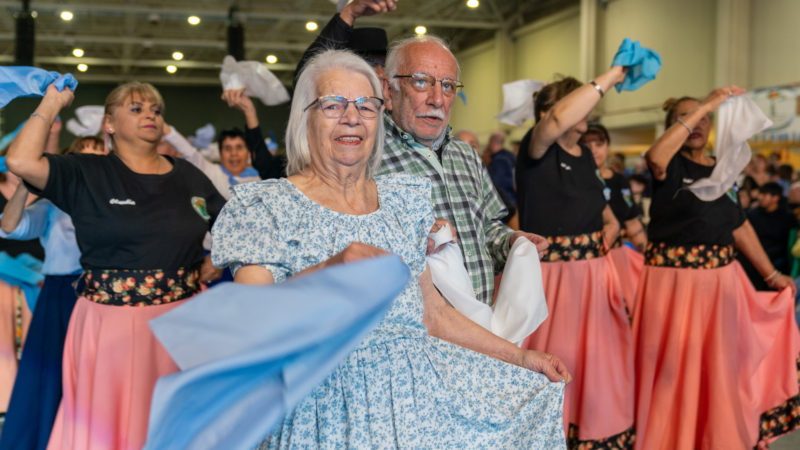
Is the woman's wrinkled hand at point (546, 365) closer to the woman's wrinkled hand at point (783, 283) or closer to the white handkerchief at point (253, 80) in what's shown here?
the white handkerchief at point (253, 80)

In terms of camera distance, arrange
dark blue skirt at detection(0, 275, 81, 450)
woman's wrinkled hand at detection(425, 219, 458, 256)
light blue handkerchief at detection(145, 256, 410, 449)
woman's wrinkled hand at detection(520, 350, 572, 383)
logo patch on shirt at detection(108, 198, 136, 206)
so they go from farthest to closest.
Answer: dark blue skirt at detection(0, 275, 81, 450) < logo patch on shirt at detection(108, 198, 136, 206) < woman's wrinkled hand at detection(425, 219, 458, 256) < woman's wrinkled hand at detection(520, 350, 572, 383) < light blue handkerchief at detection(145, 256, 410, 449)

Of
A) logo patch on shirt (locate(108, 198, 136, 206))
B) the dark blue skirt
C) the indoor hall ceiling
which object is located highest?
the indoor hall ceiling

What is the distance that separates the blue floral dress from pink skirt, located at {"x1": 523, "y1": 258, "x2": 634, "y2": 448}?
1705mm

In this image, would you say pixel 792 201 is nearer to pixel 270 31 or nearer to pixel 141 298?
pixel 141 298

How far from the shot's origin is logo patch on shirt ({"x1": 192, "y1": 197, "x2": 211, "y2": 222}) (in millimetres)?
3318

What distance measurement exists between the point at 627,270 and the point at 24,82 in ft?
11.3

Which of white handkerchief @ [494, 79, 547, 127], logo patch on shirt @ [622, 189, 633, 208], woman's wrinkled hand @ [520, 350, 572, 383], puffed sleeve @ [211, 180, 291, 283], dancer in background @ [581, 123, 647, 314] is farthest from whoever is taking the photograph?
logo patch on shirt @ [622, 189, 633, 208]

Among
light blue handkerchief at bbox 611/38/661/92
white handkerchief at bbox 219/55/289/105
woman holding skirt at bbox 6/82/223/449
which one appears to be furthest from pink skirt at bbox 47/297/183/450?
light blue handkerchief at bbox 611/38/661/92

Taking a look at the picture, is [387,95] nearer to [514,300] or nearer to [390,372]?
[514,300]

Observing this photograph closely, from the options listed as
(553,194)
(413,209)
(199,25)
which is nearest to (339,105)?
(413,209)

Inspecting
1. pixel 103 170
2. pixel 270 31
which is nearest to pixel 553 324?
pixel 103 170

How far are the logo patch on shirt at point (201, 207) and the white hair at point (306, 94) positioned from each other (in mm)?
1387

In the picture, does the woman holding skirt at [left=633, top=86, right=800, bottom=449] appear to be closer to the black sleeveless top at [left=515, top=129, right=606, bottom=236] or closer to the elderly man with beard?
the black sleeveless top at [left=515, top=129, right=606, bottom=236]

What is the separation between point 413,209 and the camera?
204 centimetres
